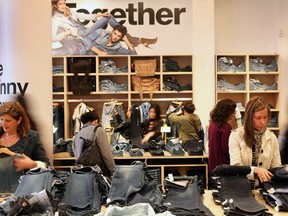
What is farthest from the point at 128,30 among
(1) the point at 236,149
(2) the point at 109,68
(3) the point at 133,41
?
(1) the point at 236,149

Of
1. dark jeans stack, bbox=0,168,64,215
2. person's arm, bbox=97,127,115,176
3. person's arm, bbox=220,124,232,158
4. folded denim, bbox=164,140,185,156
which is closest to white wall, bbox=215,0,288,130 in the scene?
folded denim, bbox=164,140,185,156

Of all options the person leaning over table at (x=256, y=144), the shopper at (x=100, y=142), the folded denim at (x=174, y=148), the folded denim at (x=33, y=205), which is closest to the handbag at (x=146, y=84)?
the folded denim at (x=174, y=148)

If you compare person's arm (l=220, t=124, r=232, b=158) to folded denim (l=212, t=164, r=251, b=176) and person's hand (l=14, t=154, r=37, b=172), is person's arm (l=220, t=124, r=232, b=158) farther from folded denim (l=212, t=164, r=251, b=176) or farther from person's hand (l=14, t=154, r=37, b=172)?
person's hand (l=14, t=154, r=37, b=172)

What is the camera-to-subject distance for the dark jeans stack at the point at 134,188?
7.45 feet

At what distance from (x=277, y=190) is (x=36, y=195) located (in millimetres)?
1415

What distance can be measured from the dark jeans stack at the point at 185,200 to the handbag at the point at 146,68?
19.1 ft

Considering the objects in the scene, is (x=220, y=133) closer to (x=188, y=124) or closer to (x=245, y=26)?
(x=188, y=124)

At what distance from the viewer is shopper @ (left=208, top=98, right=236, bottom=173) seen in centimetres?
455

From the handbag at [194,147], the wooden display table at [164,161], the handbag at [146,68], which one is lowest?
the wooden display table at [164,161]

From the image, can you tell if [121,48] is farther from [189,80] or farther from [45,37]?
[45,37]

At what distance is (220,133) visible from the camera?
461cm

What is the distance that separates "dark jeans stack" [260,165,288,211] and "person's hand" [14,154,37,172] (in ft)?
5.20

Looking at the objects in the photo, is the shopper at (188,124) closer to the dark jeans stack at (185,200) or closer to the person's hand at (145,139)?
the person's hand at (145,139)

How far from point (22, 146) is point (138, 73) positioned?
17.6 feet
